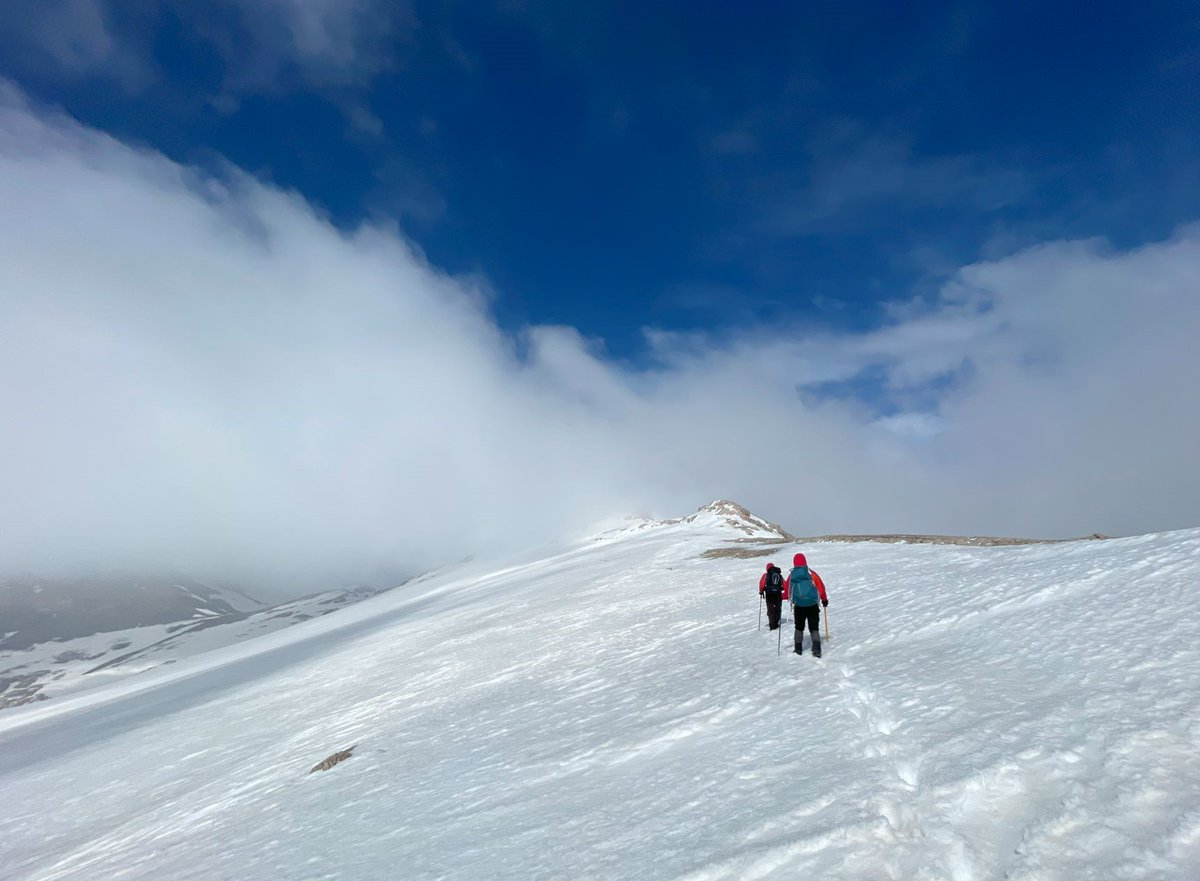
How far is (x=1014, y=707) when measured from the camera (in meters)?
8.21

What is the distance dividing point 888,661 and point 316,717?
1804cm

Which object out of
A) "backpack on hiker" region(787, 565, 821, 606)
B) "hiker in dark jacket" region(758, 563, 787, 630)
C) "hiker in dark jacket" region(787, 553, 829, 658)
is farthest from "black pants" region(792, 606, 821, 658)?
"hiker in dark jacket" region(758, 563, 787, 630)

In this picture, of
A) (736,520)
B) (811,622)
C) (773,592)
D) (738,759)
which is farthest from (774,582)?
(736,520)

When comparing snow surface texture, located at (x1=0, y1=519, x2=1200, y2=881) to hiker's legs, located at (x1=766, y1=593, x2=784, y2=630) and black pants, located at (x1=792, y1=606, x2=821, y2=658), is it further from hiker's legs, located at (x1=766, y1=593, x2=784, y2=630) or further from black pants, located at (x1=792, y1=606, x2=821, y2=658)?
hiker's legs, located at (x1=766, y1=593, x2=784, y2=630)

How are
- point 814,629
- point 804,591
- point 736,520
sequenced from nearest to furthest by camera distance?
point 804,591, point 814,629, point 736,520

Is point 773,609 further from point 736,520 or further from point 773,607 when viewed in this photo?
point 736,520

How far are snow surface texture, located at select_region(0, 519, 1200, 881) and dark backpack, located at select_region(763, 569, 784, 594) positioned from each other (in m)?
1.36

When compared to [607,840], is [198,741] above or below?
below

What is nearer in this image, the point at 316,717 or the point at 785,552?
the point at 316,717

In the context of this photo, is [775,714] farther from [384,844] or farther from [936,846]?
[384,844]

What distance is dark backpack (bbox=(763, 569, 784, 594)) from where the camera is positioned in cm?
1570

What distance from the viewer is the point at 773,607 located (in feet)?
52.2

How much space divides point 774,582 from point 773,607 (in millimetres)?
708

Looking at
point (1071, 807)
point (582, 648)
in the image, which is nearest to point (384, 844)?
point (1071, 807)
